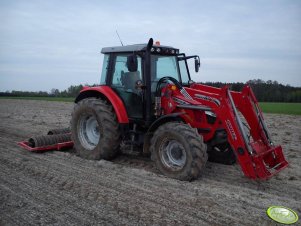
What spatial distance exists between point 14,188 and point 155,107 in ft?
8.82

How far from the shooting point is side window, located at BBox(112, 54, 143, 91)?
6.36 metres

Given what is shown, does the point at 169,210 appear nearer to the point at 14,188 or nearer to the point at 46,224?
the point at 46,224

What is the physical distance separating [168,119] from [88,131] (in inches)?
81.7

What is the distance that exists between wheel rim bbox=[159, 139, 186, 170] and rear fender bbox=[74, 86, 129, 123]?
3.56 feet

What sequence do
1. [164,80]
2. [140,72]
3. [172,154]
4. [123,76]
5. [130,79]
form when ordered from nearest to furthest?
[172,154], [140,72], [164,80], [130,79], [123,76]

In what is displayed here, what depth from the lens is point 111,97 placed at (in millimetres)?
6512

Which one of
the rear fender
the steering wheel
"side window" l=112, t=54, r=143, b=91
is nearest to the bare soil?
the rear fender

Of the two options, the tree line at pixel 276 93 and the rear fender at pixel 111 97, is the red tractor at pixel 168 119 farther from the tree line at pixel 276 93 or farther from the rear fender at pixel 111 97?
the tree line at pixel 276 93

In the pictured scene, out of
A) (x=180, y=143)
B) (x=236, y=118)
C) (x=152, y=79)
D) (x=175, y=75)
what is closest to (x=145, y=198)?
(x=180, y=143)

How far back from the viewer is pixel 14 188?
5008 millimetres

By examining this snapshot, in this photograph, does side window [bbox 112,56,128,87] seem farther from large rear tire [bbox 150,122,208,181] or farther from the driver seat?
large rear tire [bbox 150,122,208,181]

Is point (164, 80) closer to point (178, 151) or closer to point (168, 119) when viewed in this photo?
point (168, 119)

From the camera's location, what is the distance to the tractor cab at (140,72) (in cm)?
609

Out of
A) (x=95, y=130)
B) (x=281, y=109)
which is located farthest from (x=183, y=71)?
(x=281, y=109)
